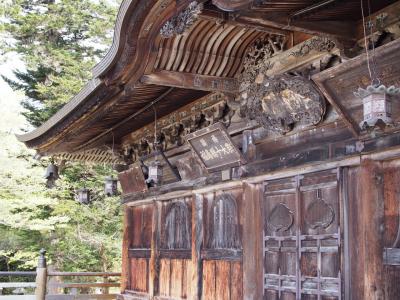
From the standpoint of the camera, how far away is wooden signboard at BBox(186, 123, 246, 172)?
7.54 meters

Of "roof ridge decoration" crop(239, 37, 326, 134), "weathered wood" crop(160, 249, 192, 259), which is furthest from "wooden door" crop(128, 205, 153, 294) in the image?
"roof ridge decoration" crop(239, 37, 326, 134)

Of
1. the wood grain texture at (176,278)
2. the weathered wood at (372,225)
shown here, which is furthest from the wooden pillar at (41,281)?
the weathered wood at (372,225)

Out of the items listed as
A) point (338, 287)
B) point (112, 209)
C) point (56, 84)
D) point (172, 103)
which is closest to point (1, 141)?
point (56, 84)

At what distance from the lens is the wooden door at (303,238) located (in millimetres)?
5930

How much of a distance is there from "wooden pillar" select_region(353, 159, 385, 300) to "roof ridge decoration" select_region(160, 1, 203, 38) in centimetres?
236

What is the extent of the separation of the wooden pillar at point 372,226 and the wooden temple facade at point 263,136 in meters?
0.01

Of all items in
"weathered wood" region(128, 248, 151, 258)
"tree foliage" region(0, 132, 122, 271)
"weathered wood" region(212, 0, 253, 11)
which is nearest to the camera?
"weathered wood" region(212, 0, 253, 11)

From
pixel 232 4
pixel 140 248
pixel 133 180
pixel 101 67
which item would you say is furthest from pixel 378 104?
pixel 140 248

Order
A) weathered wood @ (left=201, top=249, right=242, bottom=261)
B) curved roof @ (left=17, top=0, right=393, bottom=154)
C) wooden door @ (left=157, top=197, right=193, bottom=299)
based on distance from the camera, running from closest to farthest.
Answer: curved roof @ (left=17, top=0, right=393, bottom=154) → weathered wood @ (left=201, top=249, right=242, bottom=261) → wooden door @ (left=157, top=197, right=193, bottom=299)

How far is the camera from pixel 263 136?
7.35 m

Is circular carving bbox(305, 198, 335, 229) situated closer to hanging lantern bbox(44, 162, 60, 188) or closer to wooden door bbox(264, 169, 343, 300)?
wooden door bbox(264, 169, 343, 300)

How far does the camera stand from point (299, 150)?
21.4 ft

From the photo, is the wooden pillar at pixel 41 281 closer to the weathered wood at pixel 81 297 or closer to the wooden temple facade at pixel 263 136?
the weathered wood at pixel 81 297

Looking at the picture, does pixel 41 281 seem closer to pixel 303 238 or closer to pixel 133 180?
pixel 133 180
